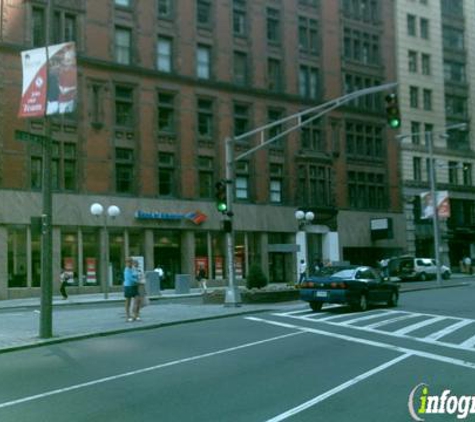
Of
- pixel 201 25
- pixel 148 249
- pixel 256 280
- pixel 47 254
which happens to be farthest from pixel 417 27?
pixel 47 254

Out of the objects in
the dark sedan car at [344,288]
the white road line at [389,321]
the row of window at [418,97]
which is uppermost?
the row of window at [418,97]

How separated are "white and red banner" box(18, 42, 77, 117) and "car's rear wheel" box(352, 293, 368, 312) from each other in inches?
453

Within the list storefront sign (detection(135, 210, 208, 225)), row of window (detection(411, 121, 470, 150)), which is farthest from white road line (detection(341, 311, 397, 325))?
row of window (detection(411, 121, 470, 150))

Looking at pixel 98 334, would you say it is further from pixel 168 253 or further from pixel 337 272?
pixel 168 253

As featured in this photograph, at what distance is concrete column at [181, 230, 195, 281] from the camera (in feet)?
156

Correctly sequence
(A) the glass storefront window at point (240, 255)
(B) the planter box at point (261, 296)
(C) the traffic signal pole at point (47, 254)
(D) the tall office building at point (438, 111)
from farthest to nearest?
(D) the tall office building at point (438, 111) < (A) the glass storefront window at point (240, 255) < (B) the planter box at point (261, 296) < (C) the traffic signal pole at point (47, 254)

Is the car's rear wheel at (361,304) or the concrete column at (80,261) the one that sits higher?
the concrete column at (80,261)

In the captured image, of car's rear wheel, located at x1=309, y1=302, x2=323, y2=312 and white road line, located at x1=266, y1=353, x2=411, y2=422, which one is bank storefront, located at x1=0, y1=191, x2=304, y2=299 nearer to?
car's rear wheel, located at x1=309, y1=302, x2=323, y2=312

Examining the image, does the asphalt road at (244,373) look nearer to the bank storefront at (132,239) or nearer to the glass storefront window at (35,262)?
the bank storefront at (132,239)

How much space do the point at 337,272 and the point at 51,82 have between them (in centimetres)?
1172

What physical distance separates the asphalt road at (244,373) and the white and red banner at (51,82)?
534 centimetres

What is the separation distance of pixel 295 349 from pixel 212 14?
1551 inches

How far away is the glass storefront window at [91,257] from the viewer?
43.0 meters

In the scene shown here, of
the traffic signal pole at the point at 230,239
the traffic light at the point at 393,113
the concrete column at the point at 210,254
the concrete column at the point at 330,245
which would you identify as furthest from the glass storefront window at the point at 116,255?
the traffic light at the point at 393,113
